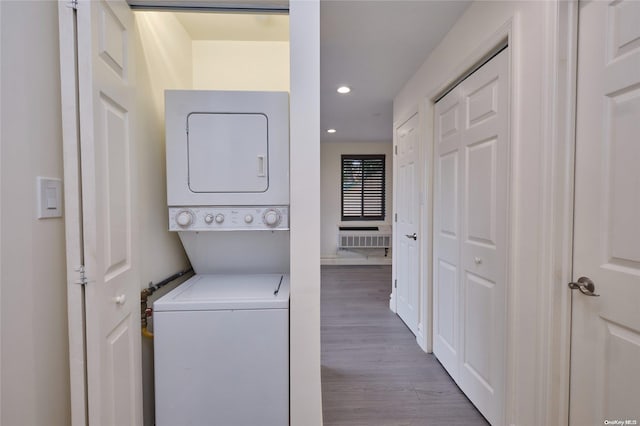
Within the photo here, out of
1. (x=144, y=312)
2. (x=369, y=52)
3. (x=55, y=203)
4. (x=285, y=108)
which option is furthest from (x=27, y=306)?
(x=369, y=52)

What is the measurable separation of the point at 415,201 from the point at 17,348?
8.73 ft

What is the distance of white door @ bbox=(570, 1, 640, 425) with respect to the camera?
98cm

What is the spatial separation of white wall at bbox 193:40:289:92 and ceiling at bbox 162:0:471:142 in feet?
0.15

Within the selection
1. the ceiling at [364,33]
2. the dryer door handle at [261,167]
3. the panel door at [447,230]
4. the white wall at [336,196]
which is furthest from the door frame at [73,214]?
the white wall at [336,196]

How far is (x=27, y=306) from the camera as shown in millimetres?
871

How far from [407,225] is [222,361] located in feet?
7.31

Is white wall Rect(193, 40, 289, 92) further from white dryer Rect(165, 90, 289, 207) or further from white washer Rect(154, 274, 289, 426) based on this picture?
white washer Rect(154, 274, 289, 426)

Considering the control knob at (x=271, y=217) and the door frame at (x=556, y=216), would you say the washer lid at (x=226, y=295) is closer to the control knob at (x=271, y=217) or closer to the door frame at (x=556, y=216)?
the control knob at (x=271, y=217)

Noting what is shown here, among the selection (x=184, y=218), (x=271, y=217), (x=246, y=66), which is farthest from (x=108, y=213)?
(x=246, y=66)

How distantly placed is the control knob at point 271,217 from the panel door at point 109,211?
2.00ft

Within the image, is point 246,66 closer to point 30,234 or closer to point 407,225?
point 30,234

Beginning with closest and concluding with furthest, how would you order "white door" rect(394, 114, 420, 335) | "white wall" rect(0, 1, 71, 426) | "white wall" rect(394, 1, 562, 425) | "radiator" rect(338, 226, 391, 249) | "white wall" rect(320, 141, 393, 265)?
"white wall" rect(0, 1, 71, 426)
"white wall" rect(394, 1, 562, 425)
"white door" rect(394, 114, 420, 335)
"radiator" rect(338, 226, 391, 249)
"white wall" rect(320, 141, 393, 265)

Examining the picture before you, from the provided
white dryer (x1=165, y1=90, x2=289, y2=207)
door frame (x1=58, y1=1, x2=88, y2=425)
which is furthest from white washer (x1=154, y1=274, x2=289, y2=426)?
white dryer (x1=165, y1=90, x2=289, y2=207)

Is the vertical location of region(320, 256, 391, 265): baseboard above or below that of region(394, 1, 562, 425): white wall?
below
